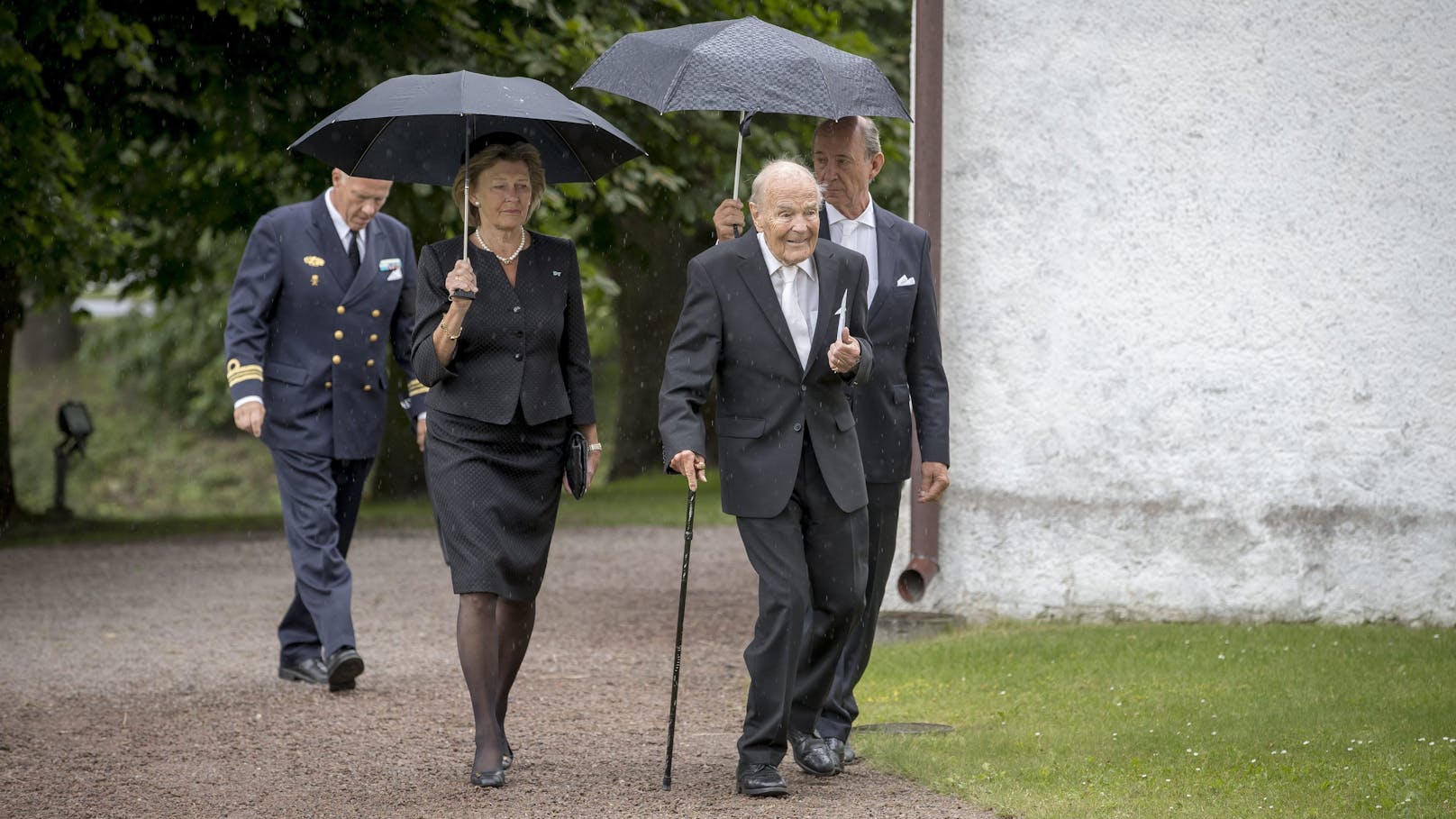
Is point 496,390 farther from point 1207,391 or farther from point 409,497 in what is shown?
point 409,497

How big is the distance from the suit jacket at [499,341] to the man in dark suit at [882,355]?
2.14 ft

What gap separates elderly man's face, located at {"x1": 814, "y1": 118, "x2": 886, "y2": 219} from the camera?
21.1 feet

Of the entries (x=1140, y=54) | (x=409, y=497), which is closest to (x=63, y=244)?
(x=409, y=497)

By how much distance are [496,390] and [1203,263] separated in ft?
14.1

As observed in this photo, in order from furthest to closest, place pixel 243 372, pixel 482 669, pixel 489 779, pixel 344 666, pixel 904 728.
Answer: pixel 243 372, pixel 344 666, pixel 904 728, pixel 482 669, pixel 489 779

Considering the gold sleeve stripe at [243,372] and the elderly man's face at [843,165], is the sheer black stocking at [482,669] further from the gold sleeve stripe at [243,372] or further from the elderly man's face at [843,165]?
the gold sleeve stripe at [243,372]

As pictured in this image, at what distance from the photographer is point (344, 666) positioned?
772 cm

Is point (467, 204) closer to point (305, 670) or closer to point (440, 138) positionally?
point (440, 138)

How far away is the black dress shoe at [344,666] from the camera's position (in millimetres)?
7711

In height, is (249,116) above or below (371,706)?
above

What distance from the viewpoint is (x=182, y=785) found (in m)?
6.09

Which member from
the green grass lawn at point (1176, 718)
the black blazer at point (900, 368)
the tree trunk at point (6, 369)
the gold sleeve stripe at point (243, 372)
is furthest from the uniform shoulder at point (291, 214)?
the tree trunk at point (6, 369)

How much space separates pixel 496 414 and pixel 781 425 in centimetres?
98

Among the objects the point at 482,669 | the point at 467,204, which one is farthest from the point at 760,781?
the point at 467,204
